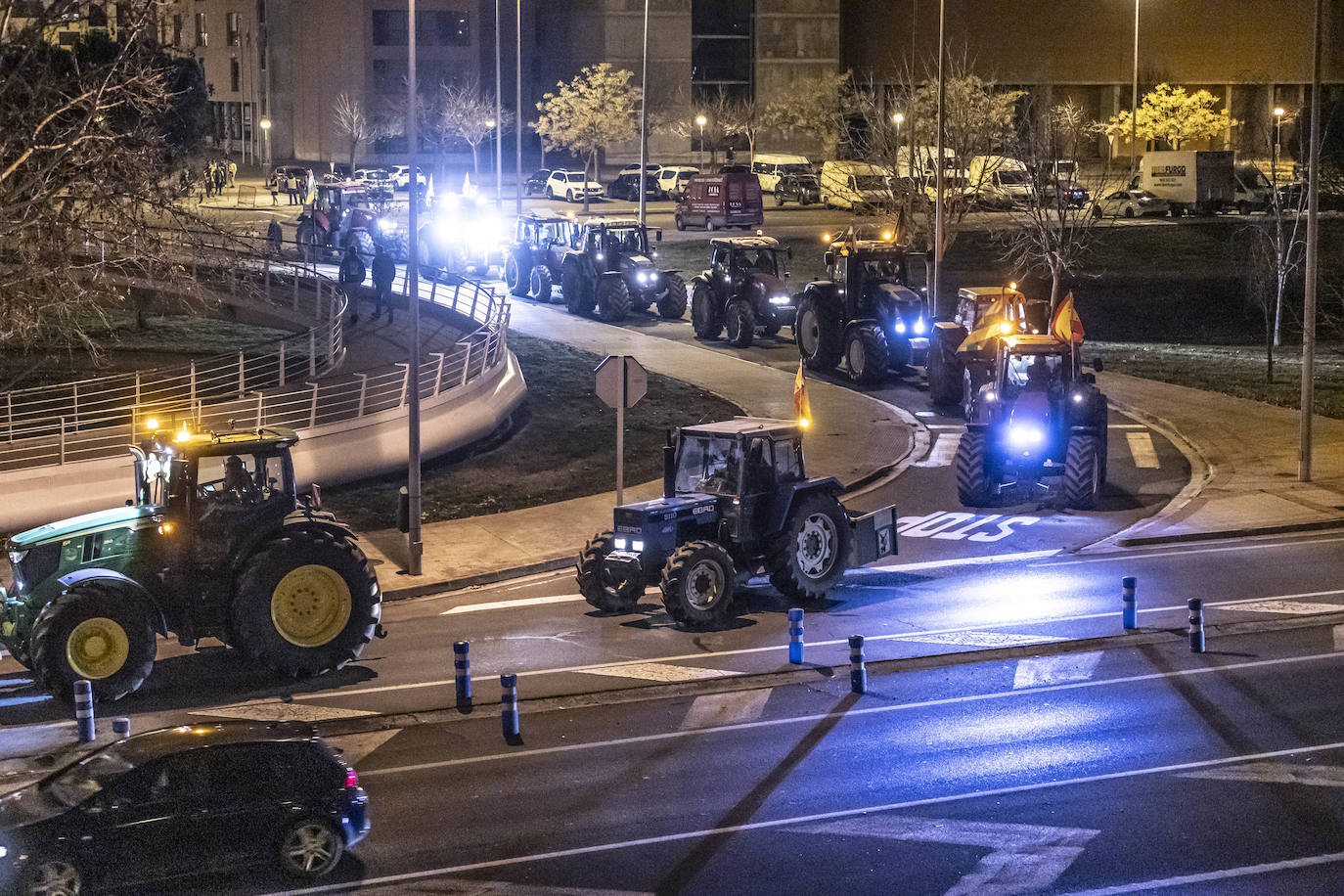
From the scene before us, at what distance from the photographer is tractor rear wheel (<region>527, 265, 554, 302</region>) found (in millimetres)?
47281

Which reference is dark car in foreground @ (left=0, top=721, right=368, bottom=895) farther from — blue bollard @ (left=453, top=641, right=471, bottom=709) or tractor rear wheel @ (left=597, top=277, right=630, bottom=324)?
tractor rear wheel @ (left=597, top=277, right=630, bottom=324)

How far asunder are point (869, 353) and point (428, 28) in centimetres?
6639

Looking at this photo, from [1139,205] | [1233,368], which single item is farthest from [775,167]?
[1233,368]

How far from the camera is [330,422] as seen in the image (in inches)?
1073

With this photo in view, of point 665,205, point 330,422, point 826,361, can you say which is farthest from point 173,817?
point 665,205

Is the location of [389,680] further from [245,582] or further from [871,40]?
[871,40]

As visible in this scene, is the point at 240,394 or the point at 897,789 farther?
the point at 240,394

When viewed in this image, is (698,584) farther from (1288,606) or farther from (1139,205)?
(1139,205)

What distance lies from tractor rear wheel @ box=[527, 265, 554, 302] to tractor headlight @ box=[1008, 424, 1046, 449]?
951 inches

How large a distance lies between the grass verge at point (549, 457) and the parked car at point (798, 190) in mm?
42314

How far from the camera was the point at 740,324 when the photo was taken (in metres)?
40.3

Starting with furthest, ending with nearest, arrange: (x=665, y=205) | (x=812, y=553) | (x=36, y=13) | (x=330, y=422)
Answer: (x=665, y=205) → (x=330, y=422) → (x=36, y=13) → (x=812, y=553)

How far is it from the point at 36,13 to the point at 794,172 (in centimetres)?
5778

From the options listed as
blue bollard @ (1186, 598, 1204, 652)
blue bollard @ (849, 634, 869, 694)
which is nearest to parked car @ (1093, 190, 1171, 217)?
blue bollard @ (1186, 598, 1204, 652)
